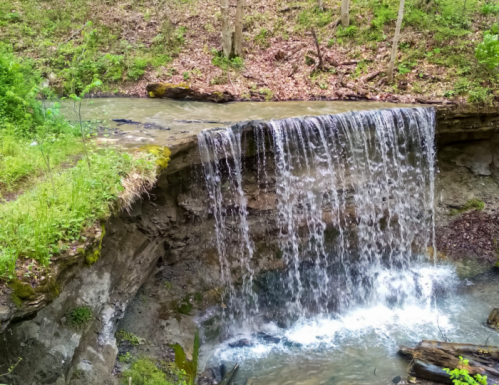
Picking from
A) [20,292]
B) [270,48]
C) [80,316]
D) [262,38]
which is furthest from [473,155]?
[20,292]

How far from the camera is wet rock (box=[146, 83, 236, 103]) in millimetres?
10547

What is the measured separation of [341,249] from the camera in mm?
8594

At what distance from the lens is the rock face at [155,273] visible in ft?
13.8

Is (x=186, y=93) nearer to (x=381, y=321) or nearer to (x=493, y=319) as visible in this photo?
(x=381, y=321)

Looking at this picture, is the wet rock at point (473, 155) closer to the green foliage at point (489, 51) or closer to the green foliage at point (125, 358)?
the green foliage at point (489, 51)

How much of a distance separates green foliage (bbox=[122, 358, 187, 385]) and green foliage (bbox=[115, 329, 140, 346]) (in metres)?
0.35

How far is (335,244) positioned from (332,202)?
3.12ft

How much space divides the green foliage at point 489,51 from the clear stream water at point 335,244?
2.46m

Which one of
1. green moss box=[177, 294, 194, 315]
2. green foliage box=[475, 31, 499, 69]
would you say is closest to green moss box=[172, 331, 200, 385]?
green moss box=[177, 294, 194, 315]

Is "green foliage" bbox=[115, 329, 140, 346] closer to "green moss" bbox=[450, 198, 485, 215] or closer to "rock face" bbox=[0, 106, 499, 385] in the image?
"rock face" bbox=[0, 106, 499, 385]

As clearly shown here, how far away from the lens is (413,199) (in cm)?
932

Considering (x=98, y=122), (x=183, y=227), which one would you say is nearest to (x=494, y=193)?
(x=183, y=227)

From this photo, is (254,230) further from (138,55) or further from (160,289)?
(138,55)

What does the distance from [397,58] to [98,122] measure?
8741mm
